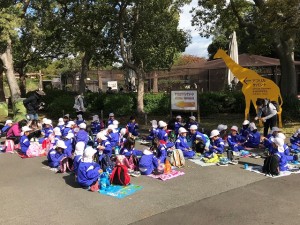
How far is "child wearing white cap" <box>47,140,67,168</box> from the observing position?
941cm

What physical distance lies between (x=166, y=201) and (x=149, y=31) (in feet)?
38.7

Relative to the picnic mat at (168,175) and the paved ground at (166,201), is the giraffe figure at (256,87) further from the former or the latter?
the picnic mat at (168,175)

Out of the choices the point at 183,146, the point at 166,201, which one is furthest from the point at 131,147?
the point at 166,201

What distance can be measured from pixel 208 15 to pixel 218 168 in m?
9.89

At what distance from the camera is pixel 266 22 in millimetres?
13117

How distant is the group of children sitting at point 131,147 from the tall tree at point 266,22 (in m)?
3.92

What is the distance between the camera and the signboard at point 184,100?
14773mm

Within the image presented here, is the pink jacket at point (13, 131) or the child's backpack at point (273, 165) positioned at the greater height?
the pink jacket at point (13, 131)

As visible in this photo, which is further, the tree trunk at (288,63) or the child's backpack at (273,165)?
the tree trunk at (288,63)

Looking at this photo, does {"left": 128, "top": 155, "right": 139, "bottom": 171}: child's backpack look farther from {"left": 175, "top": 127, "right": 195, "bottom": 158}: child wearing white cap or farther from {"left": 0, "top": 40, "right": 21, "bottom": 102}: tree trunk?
{"left": 0, "top": 40, "right": 21, "bottom": 102}: tree trunk

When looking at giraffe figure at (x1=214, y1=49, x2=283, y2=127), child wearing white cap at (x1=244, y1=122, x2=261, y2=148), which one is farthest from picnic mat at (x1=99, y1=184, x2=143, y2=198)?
giraffe figure at (x1=214, y1=49, x2=283, y2=127)

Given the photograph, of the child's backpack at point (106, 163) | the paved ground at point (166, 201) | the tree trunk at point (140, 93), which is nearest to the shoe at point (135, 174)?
the paved ground at point (166, 201)

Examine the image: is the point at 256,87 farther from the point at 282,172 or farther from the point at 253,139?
the point at 282,172

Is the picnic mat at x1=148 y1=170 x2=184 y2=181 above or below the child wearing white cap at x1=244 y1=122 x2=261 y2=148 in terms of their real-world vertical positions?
below
